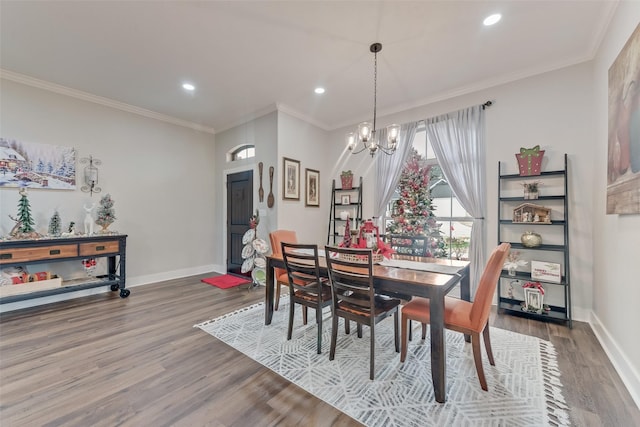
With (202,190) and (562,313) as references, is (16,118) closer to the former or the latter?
(202,190)

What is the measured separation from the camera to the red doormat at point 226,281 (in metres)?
4.40

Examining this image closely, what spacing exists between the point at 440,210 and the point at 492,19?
7.91 ft

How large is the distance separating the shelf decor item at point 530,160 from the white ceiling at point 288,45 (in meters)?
0.98

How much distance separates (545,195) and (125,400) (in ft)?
15.0

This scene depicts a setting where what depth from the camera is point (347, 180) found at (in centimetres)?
487

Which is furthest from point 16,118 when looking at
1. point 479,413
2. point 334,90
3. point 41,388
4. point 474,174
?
point 474,174

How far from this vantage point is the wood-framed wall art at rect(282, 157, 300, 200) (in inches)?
173

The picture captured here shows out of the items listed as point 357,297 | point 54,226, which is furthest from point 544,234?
point 54,226

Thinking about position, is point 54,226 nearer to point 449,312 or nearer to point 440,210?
point 449,312

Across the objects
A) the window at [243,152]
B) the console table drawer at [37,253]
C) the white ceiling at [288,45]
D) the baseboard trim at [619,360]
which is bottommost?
the baseboard trim at [619,360]

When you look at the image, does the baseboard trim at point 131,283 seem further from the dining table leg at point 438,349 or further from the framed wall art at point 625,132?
the framed wall art at point 625,132

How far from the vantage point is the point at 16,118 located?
11.1 ft

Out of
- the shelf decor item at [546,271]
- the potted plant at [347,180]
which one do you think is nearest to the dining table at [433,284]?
the shelf decor item at [546,271]

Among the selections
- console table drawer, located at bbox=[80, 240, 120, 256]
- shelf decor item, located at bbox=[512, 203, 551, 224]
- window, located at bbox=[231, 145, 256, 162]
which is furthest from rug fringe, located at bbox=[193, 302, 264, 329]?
shelf decor item, located at bbox=[512, 203, 551, 224]
